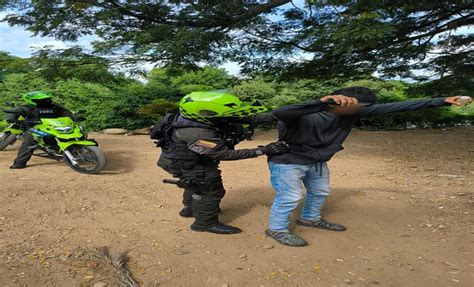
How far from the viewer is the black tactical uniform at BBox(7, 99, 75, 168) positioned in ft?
22.1

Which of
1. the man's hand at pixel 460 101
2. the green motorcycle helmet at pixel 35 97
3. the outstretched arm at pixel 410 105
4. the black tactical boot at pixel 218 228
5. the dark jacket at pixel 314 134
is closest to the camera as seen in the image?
the man's hand at pixel 460 101

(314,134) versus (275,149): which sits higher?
(314,134)

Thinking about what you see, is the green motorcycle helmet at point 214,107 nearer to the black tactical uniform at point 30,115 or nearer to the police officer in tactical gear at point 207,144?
the police officer in tactical gear at point 207,144

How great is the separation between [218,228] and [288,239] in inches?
25.0

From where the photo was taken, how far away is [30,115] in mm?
6926

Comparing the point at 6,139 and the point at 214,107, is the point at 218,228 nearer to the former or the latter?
the point at 214,107

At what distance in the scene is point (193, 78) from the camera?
15633mm

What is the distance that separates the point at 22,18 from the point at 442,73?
7.95 m

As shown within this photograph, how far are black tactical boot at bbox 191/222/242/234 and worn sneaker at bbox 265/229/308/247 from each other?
374 mm

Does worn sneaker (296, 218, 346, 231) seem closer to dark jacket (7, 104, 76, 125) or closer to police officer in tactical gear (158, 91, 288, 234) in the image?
police officer in tactical gear (158, 91, 288, 234)

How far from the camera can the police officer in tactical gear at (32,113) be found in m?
6.73

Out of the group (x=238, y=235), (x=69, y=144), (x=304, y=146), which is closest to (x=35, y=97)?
(x=69, y=144)

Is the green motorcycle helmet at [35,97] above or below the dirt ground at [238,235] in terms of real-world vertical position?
above

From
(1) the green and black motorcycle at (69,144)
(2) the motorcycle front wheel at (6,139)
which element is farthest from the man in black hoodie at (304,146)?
(2) the motorcycle front wheel at (6,139)
